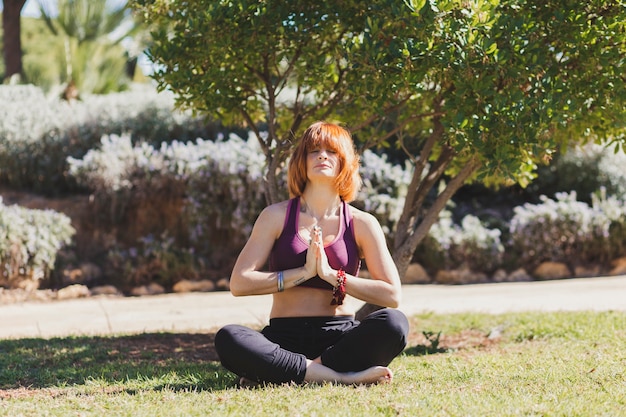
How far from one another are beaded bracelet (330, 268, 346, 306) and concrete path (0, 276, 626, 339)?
298 cm

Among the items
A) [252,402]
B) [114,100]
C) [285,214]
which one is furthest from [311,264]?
[114,100]

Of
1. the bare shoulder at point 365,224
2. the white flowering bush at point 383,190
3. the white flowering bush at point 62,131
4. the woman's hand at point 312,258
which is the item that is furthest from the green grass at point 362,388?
the white flowering bush at point 62,131

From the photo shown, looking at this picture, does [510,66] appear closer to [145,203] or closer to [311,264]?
[311,264]

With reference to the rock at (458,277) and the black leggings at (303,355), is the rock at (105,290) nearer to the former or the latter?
the rock at (458,277)

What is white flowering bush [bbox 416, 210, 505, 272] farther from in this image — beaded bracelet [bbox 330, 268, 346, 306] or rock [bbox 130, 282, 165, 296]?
beaded bracelet [bbox 330, 268, 346, 306]

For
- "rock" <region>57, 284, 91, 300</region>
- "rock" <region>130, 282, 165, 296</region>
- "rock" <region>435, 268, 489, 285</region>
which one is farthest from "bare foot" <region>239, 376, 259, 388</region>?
"rock" <region>435, 268, 489, 285</region>

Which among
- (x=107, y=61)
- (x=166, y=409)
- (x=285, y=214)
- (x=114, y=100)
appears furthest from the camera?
(x=107, y=61)

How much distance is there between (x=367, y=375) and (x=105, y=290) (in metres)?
6.29

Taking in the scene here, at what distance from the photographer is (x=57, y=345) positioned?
234 inches

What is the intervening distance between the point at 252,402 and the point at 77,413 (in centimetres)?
77

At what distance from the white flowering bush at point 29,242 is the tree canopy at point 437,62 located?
418 cm

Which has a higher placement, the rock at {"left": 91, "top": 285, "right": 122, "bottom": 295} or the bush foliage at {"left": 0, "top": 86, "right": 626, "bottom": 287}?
the bush foliage at {"left": 0, "top": 86, "right": 626, "bottom": 287}

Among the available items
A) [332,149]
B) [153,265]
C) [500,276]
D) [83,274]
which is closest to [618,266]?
[500,276]

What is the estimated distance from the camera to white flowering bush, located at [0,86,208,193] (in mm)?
11430
